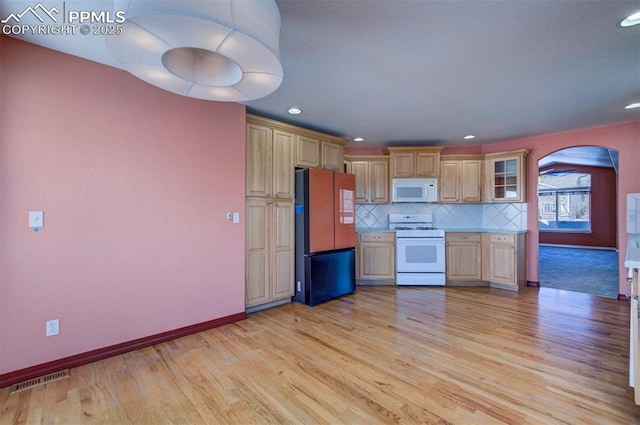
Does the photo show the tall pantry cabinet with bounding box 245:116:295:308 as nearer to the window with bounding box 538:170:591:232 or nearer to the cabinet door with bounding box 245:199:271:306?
the cabinet door with bounding box 245:199:271:306

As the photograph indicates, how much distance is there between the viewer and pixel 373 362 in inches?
91.0

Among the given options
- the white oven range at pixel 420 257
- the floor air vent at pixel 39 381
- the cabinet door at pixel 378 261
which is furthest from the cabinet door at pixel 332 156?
the floor air vent at pixel 39 381


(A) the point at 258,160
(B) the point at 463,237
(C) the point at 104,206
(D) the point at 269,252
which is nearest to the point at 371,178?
(B) the point at 463,237

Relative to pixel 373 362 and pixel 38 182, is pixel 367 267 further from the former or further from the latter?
pixel 38 182

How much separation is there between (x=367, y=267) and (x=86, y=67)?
13.5ft

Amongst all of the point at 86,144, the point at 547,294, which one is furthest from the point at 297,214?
the point at 547,294

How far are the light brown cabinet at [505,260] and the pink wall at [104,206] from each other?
152 inches

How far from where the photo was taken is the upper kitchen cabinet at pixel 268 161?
3.44 meters

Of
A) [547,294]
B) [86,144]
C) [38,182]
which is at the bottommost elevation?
[547,294]

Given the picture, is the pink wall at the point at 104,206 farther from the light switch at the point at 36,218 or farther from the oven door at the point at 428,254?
the oven door at the point at 428,254

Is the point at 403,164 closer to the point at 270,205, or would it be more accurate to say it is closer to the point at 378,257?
the point at 378,257

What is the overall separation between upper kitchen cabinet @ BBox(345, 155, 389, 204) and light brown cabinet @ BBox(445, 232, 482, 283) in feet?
4.18

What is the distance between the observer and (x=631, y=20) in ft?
5.93

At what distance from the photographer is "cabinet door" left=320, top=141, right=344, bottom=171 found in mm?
4219
